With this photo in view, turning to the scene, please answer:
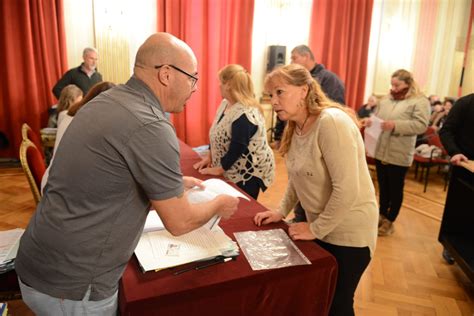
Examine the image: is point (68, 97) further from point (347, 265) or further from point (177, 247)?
point (347, 265)

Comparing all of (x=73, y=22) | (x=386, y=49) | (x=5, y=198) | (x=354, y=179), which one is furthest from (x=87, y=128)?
(x=386, y=49)

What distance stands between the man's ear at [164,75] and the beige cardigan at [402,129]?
7.92 feet

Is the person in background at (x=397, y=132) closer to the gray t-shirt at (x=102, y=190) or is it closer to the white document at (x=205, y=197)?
the white document at (x=205, y=197)

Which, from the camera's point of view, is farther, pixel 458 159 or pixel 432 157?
pixel 432 157

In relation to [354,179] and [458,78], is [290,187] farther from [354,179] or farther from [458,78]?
[458,78]

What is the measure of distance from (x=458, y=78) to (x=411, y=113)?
443 cm

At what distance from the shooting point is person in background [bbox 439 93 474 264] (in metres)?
2.58

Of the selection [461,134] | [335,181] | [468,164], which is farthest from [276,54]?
[335,181]

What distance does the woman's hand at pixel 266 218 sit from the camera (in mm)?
1476

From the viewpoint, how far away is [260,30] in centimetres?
598

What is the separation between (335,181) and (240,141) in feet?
2.99

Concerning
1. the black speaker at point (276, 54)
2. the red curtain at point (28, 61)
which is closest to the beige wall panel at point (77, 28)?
the red curtain at point (28, 61)

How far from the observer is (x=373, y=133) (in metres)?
3.15

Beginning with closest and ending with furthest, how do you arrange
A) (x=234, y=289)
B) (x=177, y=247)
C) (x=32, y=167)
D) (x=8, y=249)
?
(x=234, y=289) < (x=177, y=247) < (x=8, y=249) < (x=32, y=167)
